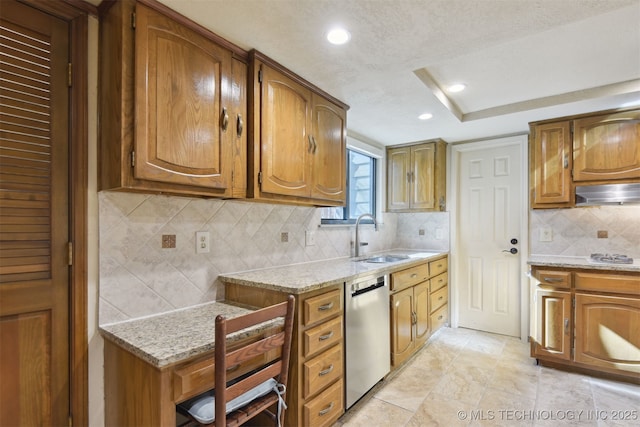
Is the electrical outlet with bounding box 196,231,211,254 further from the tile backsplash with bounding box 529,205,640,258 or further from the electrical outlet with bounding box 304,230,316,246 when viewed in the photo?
the tile backsplash with bounding box 529,205,640,258

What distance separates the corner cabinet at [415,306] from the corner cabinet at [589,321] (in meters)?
0.87

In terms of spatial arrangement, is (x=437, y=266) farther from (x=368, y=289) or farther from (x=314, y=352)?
(x=314, y=352)

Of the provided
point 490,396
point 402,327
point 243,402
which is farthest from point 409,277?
point 243,402

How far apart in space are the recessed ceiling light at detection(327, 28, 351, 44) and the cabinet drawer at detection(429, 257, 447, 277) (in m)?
2.34

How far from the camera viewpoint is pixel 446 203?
3.76 meters

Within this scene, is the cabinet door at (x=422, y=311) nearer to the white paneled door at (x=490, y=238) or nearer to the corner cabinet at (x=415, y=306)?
the corner cabinet at (x=415, y=306)

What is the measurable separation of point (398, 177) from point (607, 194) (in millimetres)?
1859

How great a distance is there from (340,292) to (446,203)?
2322 millimetres

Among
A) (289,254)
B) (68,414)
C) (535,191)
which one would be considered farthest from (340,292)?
(535,191)

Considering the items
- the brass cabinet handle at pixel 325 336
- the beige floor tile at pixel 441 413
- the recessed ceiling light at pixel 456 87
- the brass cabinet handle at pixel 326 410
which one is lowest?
the beige floor tile at pixel 441 413

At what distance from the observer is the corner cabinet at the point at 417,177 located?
3.57m

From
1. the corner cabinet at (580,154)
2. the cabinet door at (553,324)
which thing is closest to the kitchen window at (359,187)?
the corner cabinet at (580,154)

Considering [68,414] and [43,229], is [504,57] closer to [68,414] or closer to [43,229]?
[43,229]

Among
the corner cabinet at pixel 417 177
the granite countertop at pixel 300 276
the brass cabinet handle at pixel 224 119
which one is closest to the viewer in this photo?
the brass cabinet handle at pixel 224 119
